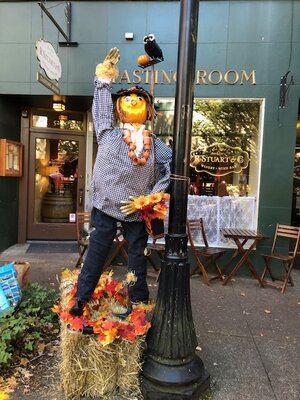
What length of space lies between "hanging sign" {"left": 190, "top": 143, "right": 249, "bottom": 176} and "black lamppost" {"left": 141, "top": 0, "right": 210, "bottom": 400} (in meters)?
3.37

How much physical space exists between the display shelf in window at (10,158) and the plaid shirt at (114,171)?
372cm

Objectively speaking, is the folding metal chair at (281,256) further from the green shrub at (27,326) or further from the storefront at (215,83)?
the green shrub at (27,326)

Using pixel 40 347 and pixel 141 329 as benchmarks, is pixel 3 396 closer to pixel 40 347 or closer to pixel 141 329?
pixel 40 347

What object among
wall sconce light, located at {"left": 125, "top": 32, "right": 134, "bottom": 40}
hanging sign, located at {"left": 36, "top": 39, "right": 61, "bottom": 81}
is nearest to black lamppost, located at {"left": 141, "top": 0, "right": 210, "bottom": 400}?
hanging sign, located at {"left": 36, "top": 39, "right": 61, "bottom": 81}

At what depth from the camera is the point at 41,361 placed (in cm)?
287

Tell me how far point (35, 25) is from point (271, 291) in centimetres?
520

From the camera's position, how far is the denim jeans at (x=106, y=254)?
2.49 m

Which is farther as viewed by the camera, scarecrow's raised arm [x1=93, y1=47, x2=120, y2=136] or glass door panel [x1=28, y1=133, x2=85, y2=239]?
glass door panel [x1=28, y1=133, x2=85, y2=239]

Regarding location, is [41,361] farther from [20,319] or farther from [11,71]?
[11,71]

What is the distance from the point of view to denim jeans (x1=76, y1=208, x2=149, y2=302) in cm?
249

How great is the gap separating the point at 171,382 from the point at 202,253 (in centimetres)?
271

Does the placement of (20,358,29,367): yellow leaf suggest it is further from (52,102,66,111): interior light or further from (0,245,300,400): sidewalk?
(52,102,66,111): interior light

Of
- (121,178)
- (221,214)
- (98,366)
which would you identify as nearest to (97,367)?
(98,366)

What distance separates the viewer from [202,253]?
4922 millimetres
